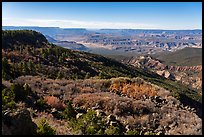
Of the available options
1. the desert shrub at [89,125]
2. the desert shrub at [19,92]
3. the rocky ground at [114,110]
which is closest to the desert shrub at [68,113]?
the rocky ground at [114,110]

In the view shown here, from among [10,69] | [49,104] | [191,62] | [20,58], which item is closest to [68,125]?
[49,104]

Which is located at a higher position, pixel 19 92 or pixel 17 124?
pixel 17 124

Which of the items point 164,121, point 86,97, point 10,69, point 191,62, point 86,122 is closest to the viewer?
point 86,122

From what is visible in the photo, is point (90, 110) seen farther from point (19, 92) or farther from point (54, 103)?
point (19, 92)

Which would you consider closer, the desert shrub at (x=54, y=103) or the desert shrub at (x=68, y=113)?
the desert shrub at (x=68, y=113)

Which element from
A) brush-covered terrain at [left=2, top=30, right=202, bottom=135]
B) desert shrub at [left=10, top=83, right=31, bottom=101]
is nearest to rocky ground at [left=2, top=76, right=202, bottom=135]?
brush-covered terrain at [left=2, top=30, right=202, bottom=135]

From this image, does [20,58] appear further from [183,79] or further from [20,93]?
[183,79]

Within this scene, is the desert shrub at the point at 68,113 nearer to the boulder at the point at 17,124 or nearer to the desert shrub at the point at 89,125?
A: the desert shrub at the point at 89,125

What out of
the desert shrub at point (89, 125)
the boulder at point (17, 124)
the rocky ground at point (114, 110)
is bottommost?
the rocky ground at point (114, 110)

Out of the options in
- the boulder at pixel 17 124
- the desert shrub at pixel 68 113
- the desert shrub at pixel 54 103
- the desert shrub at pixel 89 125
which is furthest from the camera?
the desert shrub at pixel 54 103

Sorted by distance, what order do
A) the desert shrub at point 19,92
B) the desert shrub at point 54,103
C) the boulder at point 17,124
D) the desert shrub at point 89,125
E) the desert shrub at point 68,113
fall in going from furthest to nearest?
the desert shrub at point 54,103
the desert shrub at point 19,92
the desert shrub at point 68,113
the desert shrub at point 89,125
the boulder at point 17,124

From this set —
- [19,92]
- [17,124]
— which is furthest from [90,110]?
[17,124]
